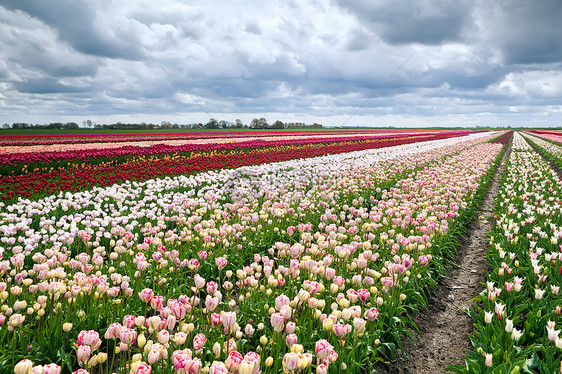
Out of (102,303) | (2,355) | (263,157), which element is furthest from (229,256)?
(263,157)

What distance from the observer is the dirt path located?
3562 mm

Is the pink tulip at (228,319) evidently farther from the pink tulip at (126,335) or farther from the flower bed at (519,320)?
the flower bed at (519,320)

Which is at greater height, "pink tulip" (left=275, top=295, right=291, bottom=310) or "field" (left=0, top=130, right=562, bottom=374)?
"pink tulip" (left=275, top=295, right=291, bottom=310)

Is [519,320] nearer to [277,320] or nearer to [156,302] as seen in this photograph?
[277,320]

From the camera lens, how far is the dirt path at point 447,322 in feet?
11.7

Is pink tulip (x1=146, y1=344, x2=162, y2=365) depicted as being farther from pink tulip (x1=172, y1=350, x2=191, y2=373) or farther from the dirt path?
the dirt path

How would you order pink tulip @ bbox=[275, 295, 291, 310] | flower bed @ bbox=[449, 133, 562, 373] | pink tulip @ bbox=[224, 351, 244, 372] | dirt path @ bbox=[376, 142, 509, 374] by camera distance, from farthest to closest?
dirt path @ bbox=[376, 142, 509, 374]
flower bed @ bbox=[449, 133, 562, 373]
pink tulip @ bbox=[275, 295, 291, 310]
pink tulip @ bbox=[224, 351, 244, 372]

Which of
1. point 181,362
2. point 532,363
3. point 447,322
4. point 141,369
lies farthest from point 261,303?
point 532,363

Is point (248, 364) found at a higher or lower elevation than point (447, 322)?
higher

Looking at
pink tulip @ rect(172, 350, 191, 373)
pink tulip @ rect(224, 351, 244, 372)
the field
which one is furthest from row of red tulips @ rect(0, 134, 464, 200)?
pink tulip @ rect(224, 351, 244, 372)

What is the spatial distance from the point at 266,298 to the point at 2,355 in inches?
93.2

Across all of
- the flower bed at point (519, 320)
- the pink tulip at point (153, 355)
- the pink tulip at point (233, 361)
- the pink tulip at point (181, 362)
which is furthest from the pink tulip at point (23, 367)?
the flower bed at point (519, 320)

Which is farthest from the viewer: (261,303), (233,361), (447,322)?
(447,322)

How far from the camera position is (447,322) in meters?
4.38
